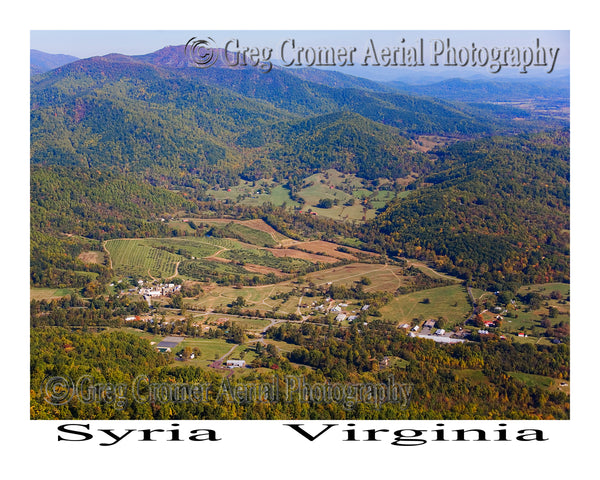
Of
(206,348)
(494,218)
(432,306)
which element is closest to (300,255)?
(432,306)

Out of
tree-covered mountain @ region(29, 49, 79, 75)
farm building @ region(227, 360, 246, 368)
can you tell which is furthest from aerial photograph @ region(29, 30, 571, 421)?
tree-covered mountain @ region(29, 49, 79, 75)

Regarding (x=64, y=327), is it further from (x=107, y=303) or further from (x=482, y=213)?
(x=482, y=213)

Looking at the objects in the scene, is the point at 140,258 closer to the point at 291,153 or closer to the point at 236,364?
the point at 236,364

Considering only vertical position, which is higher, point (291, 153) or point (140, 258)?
point (291, 153)

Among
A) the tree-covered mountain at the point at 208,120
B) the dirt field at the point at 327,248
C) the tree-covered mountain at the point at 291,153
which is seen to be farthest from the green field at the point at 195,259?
the tree-covered mountain at the point at 208,120

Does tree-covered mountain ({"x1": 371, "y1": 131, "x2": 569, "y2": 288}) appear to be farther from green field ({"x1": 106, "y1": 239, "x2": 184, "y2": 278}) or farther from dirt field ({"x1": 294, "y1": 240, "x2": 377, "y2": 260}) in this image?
green field ({"x1": 106, "y1": 239, "x2": 184, "y2": 278})

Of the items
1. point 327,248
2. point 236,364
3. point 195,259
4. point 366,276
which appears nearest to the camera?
point 236,364

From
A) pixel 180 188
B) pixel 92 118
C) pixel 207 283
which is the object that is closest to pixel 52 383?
pixel 207 283

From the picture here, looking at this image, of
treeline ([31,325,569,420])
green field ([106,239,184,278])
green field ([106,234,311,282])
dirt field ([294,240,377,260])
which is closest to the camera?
treeline ([31,325,569,420])
